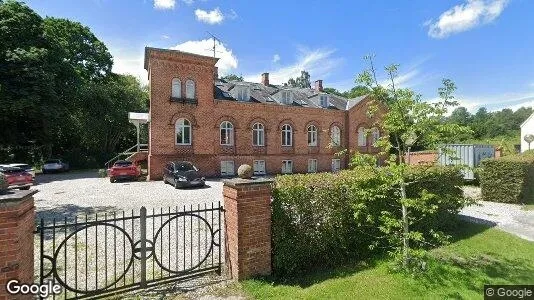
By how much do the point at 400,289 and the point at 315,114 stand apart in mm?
23988

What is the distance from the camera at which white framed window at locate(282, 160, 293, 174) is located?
2694 centimetres

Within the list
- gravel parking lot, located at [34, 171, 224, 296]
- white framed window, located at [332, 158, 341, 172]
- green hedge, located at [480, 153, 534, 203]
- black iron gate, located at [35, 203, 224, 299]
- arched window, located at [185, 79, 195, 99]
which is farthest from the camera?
white framed window, located at [332, 158, 341, 172]

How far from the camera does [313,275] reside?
5965 mm

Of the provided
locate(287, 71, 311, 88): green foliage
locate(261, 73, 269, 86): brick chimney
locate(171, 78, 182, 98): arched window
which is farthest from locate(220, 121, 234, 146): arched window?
locate(287, 71, 311, 88): green foliage

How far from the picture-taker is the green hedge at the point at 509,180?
1302cm

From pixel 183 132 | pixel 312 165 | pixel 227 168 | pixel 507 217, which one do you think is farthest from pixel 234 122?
pixel 507 217

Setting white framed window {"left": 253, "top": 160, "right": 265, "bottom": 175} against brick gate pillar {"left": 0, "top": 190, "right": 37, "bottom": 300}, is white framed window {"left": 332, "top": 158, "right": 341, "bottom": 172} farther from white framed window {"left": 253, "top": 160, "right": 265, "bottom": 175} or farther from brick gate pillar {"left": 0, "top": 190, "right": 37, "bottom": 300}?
brick gate pillar {"left": 0, "top": 190, "right": 37, "bottom": 300}

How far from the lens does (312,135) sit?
1122 inches

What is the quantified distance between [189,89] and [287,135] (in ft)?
31.3

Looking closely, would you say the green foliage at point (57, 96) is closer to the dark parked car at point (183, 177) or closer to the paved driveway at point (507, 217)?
the dark parked car at point (183, 177)

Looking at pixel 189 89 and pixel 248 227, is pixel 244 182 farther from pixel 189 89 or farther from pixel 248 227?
pixel 189 89

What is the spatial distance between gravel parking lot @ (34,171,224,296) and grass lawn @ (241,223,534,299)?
65.9 inches

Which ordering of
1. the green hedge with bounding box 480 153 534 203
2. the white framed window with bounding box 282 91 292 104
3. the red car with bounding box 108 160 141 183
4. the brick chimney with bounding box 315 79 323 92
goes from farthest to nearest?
the brick chimney with bounding box 315 79 323 92, the white framed window with bounding box 282 91 292 104, the red car with bounding box 108 160 141 183, the green hedge with bounding box 480 153 534 203

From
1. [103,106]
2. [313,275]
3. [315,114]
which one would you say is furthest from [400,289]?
[103,106]
